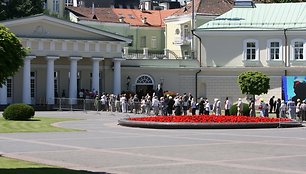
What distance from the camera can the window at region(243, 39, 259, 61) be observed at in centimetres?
7188

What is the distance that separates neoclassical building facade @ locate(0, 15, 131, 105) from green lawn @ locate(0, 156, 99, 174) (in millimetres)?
46363

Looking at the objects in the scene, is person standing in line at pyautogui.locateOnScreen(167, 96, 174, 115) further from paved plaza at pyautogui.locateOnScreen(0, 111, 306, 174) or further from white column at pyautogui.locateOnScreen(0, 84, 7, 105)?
white column at pyautogui.locateOnScreen(0, 84, 7, 105)

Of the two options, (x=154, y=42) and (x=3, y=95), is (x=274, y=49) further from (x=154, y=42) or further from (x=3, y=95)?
(x=154, y=42)

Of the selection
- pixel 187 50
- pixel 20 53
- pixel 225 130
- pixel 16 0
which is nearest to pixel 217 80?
pixel 187 50

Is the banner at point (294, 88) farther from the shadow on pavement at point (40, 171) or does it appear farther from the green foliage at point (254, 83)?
the shadow on pavement at point (40, 171)

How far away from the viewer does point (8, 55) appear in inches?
747

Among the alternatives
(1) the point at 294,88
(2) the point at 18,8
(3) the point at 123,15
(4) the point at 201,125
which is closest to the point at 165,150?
(4) the point at 201,125

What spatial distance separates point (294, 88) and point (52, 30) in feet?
75.3

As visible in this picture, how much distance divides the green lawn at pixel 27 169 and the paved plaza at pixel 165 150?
74 centimetres

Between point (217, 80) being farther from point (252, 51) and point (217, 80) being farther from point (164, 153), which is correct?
point (164, 153)

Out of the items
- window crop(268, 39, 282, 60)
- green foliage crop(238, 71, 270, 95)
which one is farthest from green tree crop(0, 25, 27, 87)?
window crop(268, 39, 282, 60)

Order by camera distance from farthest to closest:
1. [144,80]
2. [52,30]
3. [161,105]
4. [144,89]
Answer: [144,80] → [144,89] → [52,30] → [161,105]

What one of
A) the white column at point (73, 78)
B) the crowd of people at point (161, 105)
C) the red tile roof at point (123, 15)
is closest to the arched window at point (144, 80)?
the white column at point (73, 78)

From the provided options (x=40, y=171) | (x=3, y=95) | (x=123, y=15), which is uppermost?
(x=123, y=15)
